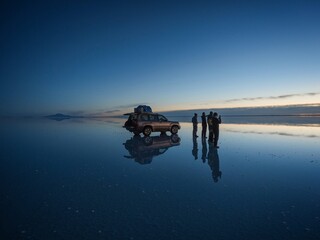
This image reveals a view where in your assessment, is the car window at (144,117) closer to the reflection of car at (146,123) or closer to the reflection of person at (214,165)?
the reflection of car at (146,123)

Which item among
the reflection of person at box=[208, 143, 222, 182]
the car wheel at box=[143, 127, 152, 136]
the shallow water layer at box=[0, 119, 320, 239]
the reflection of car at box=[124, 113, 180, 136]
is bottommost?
the reflection of person at box=[208, 143, 222, 182]

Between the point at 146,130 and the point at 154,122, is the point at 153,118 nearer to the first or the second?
the point at 154,122

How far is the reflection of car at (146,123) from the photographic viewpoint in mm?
21406

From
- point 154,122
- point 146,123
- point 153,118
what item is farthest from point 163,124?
point 146,123

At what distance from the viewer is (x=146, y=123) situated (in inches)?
857

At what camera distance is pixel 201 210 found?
545cm

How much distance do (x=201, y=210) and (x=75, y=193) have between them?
3503 mm

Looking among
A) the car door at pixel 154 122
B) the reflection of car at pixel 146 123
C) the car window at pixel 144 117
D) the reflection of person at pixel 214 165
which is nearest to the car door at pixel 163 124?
the reflection of car at pixel 146 123

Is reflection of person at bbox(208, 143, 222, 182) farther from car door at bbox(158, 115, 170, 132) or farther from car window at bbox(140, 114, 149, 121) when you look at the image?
car door at bbox(158, 115, 170, 132)

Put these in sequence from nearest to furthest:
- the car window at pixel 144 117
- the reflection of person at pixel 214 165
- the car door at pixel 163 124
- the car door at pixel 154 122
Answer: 1. the reflection of person at pixel 214 165
2. the car window at pixel 144 117
3. the car door at pixel 154 122
4. the car door at pixel 163 124

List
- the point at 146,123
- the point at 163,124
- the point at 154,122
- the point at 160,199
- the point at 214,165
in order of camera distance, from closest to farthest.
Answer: the point at 160,199 < the point at 214,165 < the point at 146,123 < the point at 154,122 < the point at 163,124

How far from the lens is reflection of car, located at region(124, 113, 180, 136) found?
2141 cm

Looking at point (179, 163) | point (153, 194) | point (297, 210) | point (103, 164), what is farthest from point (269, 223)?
point (103, 164)

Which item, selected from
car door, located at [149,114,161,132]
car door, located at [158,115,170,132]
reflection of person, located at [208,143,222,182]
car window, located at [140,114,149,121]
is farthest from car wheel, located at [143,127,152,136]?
reflection of person, located at [208,143,222,182]
